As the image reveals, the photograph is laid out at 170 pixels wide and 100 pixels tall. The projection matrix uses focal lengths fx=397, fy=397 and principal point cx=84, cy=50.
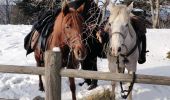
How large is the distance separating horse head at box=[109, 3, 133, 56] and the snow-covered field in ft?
6.53

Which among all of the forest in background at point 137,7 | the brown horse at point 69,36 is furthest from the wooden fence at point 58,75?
the forest in background at point 137,7

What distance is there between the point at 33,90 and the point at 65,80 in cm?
85

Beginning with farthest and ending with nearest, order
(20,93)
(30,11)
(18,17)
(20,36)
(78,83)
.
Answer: (18,17) < (30,11) < (20,36) < (78,83) < (20,93)

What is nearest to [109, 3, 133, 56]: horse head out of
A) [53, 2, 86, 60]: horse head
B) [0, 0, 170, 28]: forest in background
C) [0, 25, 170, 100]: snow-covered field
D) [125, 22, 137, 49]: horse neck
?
[125, 22, 137, 49]: horse neck

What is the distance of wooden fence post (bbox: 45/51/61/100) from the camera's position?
4727mm

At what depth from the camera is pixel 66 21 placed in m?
6.49

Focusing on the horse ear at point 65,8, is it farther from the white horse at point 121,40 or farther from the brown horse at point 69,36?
→ the white horse at point 121,40

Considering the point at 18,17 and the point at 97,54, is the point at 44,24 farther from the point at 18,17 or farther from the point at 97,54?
the point at 18,17

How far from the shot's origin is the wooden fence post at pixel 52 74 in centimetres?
473

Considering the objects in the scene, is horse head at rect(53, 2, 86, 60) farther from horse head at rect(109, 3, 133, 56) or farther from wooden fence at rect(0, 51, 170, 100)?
wooden fence at rect(0, 51, 170, 100)

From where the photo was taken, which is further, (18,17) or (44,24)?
(18,17)

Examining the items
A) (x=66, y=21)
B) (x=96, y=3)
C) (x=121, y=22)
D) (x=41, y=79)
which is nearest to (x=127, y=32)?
(x=121, y=22)

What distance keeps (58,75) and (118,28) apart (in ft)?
5.63

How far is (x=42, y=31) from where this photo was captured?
7.31 m
